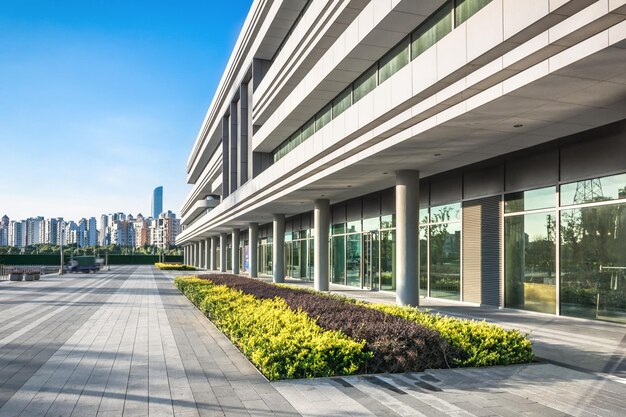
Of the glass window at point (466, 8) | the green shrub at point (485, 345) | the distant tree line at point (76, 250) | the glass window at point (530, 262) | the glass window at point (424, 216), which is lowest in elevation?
the distant tree line at point (76, 250)

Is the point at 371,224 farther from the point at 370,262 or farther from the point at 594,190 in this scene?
the point at 594,190

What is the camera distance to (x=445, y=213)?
2091cm

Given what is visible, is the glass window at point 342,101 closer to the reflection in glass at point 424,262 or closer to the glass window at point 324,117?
the glass window at point 324,117

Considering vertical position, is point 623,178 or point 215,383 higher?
point 623,178

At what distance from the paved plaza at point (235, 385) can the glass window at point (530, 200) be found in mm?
5085

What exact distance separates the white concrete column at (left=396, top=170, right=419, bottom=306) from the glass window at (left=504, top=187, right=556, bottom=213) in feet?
10.2

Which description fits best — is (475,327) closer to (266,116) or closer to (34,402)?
(34,402)

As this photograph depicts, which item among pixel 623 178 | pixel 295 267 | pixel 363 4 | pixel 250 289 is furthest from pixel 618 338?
pixel 295 267

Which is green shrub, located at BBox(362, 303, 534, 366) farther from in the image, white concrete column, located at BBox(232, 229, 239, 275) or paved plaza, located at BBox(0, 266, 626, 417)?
white concrete column, located at BBox(232, 229, 239, 275)

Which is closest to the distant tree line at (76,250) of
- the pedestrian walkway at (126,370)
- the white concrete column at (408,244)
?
the white concrete column at (408,244)

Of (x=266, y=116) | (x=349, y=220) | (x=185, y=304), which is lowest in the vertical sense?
(x=185, y=304)

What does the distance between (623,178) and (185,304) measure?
585 inches

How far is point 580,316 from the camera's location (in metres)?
14.8

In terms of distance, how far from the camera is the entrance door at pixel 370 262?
87.3ft
